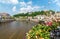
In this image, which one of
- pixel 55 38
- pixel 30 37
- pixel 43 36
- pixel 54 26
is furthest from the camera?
pixel 54 26

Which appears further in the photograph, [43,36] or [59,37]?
[59,37]

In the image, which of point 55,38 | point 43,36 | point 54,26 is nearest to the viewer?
point 43,36

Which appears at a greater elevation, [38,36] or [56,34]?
[38,36]

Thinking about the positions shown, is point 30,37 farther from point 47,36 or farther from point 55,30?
point 55,30

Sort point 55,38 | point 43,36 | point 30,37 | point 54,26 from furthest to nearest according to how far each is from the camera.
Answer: point 54,26, point 55,38, point 30,37, point 43,36

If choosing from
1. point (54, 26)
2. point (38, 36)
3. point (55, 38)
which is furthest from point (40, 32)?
point (54, 26)

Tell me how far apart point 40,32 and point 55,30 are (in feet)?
5.25

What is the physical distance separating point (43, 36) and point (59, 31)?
178cm

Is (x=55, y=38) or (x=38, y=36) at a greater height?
(x=38, y=36)

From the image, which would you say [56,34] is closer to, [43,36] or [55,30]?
[55,30]

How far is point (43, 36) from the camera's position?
538 cm

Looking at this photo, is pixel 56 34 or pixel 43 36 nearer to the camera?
pixel 43 36

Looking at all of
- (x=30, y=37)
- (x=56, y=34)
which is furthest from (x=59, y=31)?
(x=30, y=37)

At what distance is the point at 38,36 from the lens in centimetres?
541
